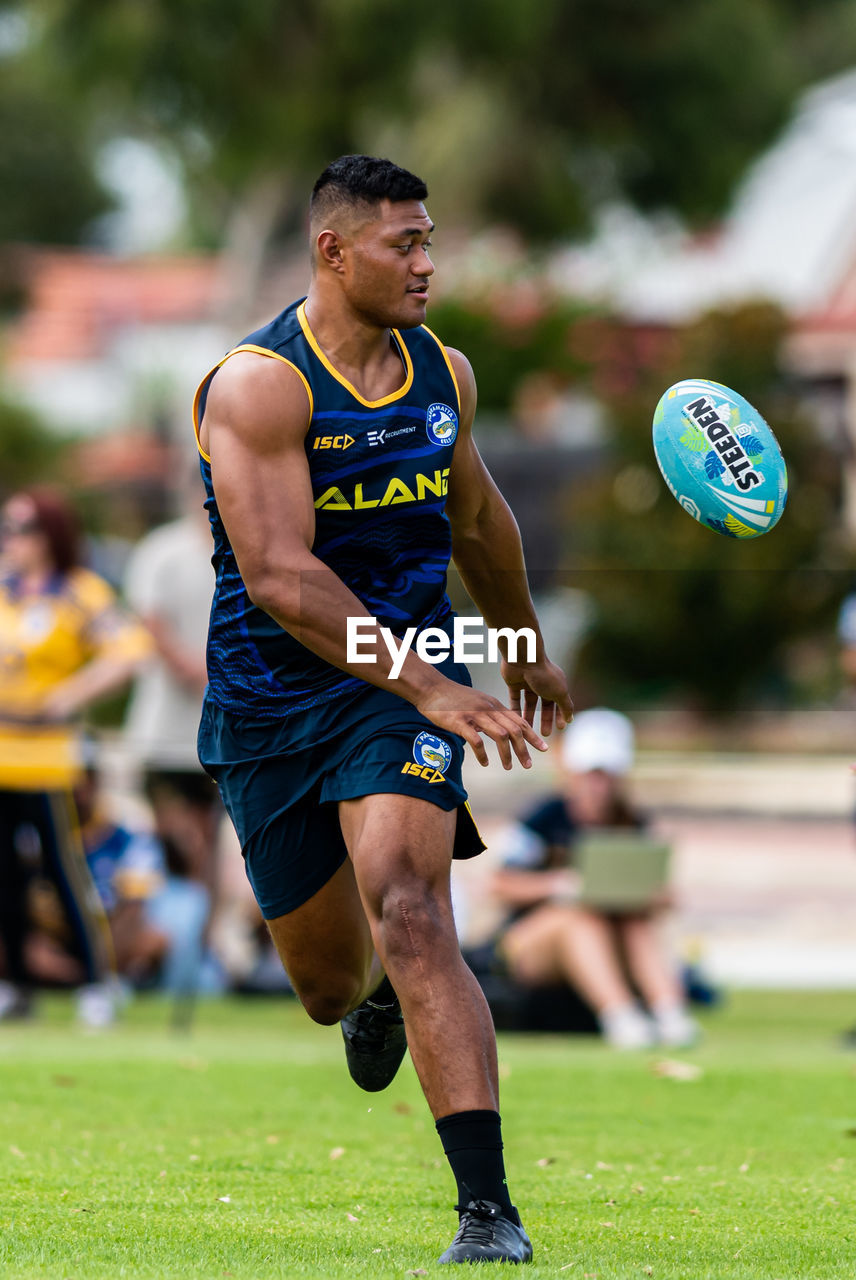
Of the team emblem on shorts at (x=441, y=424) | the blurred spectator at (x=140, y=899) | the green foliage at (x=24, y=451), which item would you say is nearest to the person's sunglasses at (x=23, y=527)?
the blurred spectator at (x=140, y=899)

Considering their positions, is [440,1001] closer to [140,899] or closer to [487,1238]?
[487,1238]

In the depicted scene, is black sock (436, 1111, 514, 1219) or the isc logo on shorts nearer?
black sock (436, 1111, 514, 1219)

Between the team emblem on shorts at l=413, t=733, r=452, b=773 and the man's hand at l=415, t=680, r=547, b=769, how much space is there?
0.10 m

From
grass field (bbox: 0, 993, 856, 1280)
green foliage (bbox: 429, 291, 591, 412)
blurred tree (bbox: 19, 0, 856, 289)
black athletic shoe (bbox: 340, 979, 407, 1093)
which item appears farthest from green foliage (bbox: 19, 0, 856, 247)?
black athletic shoe (bbox: 340, 979, 407, 1093)

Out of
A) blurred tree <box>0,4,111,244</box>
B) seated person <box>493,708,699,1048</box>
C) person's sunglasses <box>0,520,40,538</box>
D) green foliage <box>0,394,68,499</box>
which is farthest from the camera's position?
blurred tree <box>0,4,111,244</box>

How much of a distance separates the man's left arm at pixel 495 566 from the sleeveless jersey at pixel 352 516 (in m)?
0.15

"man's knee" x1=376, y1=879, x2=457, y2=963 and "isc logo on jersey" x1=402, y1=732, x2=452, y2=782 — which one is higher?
"isc logo on jersey" x1=402, y1=732, x2=452, y2=782

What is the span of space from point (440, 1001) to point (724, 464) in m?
1.50

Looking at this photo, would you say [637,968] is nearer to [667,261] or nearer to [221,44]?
[221,44]

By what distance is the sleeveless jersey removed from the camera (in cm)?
481

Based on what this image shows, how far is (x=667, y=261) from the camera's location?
125 ft

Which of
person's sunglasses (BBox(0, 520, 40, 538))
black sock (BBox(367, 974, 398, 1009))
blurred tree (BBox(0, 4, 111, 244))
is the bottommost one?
black sock (BBox(367, 974, 398, 1009))

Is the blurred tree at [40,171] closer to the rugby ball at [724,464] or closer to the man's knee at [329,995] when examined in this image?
the rugby ball at [724,464]

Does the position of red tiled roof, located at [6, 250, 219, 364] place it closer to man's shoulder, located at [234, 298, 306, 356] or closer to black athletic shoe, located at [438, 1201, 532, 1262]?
man's shoulder, located at [234, 298, 306, 356]
